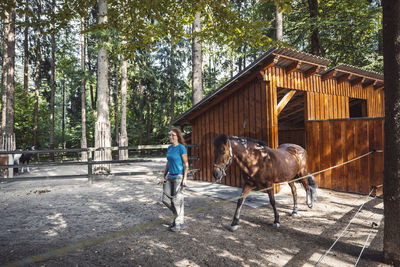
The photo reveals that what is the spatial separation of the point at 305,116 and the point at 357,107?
6422 mm

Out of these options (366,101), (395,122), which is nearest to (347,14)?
(366,101)

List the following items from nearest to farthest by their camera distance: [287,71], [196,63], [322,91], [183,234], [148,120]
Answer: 1. [183,234]
2. [287,71]
3. [322,91]
4. [196,63]
5. [148,120]

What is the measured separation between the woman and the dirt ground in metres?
0.40

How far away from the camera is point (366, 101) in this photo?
1086 cm

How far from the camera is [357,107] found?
12375mm

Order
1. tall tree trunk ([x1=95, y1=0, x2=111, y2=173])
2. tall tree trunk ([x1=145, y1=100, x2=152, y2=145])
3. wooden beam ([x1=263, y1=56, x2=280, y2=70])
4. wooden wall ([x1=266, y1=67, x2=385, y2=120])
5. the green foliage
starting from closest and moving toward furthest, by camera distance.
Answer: wooden beam ([x1=263, y1=56, x2=280, y2=70])
wooden wall ([x1=266, y1=67, x2=385, y2=120])
tall tree trunk ([x1=95, y1=0, x2=111, y2=173])
the green foliage
tall tree trunk ([x1=145, y1=100, x2=152, y2=145])

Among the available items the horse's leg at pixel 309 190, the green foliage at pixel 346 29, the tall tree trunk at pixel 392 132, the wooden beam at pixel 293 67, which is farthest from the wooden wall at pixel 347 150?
the green foliage at pixel 346 29

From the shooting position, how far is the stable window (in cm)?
1102

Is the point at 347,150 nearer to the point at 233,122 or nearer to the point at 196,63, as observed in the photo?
the point at 233,122

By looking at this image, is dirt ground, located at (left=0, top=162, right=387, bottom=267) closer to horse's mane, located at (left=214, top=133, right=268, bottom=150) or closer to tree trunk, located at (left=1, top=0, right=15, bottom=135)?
horse's mane, located at (left=214, top=133, right=268, bottom=150)

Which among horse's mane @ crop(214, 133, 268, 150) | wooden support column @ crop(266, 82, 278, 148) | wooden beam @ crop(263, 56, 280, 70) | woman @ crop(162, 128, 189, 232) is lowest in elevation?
woman @ crop(162, 128, 189, 232)

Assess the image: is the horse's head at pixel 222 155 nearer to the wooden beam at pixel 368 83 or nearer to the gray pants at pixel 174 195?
the gray pants at pixel 174 195

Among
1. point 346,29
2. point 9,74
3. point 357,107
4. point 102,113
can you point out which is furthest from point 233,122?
point 9,74

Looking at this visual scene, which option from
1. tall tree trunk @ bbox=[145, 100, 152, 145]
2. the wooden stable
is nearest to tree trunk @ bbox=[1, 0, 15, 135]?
the wooden stable
